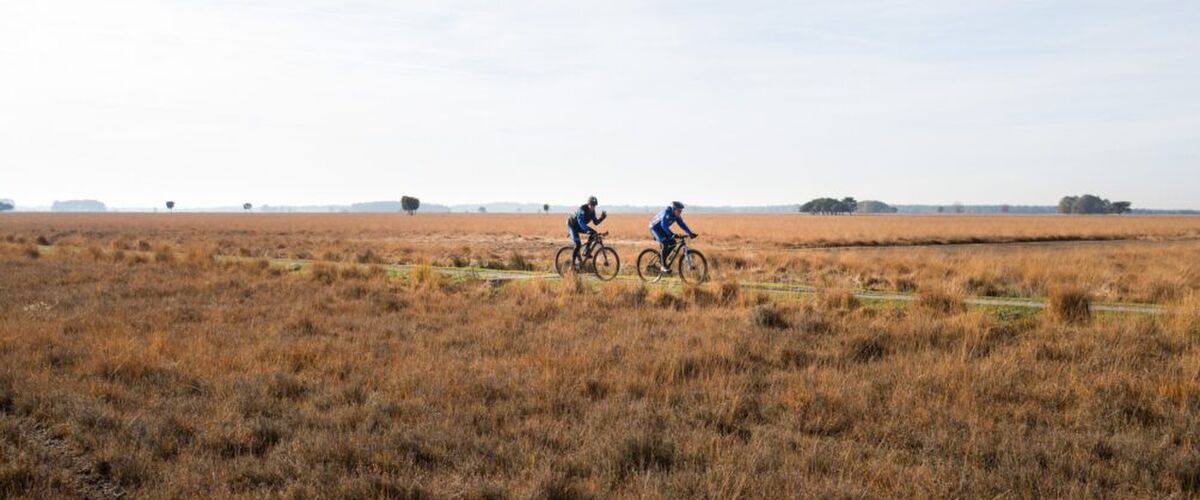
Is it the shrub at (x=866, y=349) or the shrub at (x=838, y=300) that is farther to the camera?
the shrub at (x=838, y=300)

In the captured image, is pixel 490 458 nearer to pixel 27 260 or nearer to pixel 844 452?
pixel 844 452

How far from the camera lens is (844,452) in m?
6.09

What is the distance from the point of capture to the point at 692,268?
1775cm

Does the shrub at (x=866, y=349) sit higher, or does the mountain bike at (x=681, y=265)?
the mountain bike at (x=681, y=265)

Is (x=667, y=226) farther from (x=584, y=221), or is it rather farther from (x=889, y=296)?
(x=889, y=296)

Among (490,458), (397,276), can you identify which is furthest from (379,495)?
(397,276)

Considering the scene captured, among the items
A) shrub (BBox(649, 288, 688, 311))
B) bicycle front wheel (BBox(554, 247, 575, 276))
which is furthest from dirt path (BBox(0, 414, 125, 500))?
bicycle front wheel (BBox(554, 247, 575, 276))

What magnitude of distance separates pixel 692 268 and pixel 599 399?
10.1m

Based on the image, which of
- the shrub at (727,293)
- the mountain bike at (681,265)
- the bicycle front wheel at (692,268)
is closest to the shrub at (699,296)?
the shrub at (727,293)

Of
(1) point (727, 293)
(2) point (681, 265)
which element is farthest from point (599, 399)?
(2) point (681, 265)

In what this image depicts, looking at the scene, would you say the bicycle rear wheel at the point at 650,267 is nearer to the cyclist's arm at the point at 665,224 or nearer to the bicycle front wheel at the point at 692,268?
the bicycle front wheel at the point at 692,268

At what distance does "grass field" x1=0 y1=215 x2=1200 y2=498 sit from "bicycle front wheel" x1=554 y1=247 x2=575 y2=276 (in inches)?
201

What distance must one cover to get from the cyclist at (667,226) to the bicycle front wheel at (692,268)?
388 mm

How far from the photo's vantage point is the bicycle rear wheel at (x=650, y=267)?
1842 centimetres
